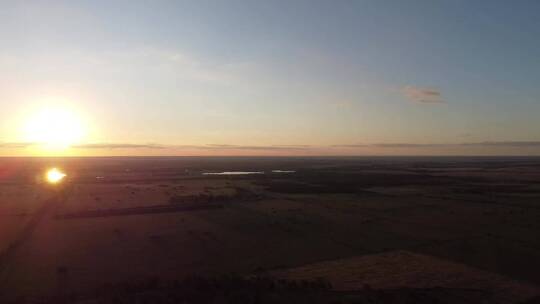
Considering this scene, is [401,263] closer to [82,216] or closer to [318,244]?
[318,244]

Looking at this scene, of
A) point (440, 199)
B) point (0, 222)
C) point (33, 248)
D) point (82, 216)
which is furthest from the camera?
point (440, 199)

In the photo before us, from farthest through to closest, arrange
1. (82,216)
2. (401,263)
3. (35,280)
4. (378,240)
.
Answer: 1. (82,216)
2. (378,240)
3. (401,263)
4. (35,280)

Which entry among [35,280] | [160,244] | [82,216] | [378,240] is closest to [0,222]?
[82,216]

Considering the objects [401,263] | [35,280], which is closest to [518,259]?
[401,263]

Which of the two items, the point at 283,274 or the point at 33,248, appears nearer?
the point at 283,274

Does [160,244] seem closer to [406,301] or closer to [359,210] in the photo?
[406,301]

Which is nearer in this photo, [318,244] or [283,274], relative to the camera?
[283,274]

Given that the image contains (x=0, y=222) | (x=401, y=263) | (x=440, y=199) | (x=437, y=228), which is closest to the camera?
(x=401, y=263)

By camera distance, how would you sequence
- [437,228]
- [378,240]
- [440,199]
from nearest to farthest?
[378,240] < [437,228] < [440,199]
